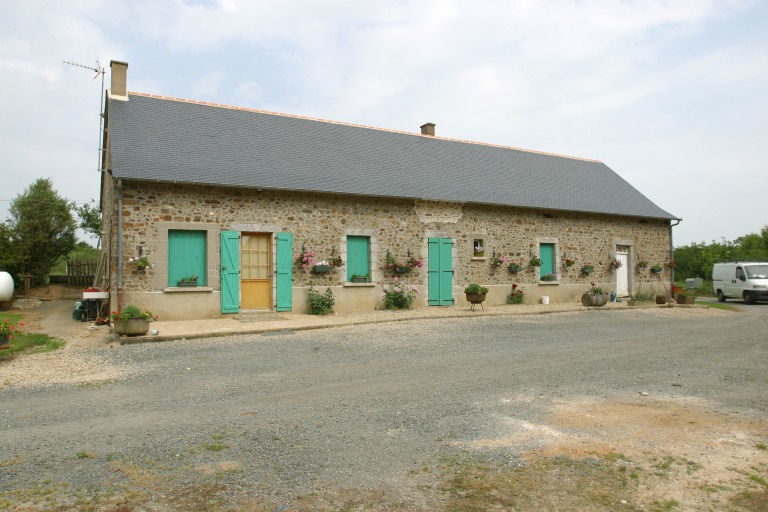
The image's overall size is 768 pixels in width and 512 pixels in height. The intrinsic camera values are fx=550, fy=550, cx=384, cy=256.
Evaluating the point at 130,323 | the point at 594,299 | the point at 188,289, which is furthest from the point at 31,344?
the point at 594,299

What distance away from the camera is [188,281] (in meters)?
11.4

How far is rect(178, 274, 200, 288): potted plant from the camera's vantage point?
1141 centimetres

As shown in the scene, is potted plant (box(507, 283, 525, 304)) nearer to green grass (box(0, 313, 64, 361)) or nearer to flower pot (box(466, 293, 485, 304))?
flower pot (box(466, 293, 485, 304))

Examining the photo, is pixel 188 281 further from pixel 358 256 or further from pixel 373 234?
pixel 373 234

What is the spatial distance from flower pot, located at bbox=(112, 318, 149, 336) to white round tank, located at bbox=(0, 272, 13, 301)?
837 cm

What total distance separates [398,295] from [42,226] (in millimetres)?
14729

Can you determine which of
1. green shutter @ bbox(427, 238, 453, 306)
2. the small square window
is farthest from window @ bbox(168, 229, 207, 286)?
the small square window

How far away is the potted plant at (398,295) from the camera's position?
13633mm

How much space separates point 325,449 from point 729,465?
9.10 feet

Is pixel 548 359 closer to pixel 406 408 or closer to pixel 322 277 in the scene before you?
pixel 406 408

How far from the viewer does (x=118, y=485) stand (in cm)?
331

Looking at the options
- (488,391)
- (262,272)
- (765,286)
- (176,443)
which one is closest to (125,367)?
(176,443)

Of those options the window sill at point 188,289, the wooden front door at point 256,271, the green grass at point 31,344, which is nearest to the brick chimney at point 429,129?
the wooden front door at point 256,271

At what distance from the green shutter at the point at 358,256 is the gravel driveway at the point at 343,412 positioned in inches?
176
